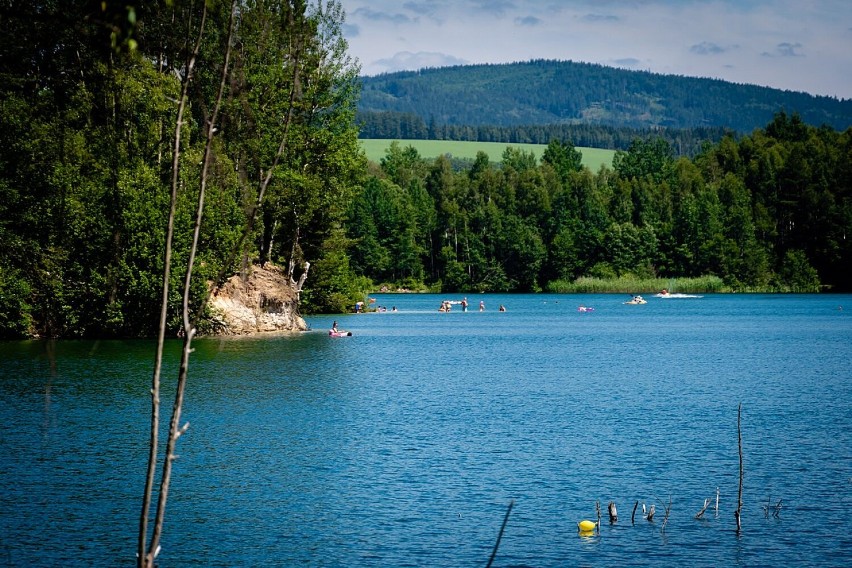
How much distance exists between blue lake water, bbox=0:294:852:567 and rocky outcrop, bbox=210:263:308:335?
460 inches

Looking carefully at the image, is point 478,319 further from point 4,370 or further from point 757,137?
point 757,137

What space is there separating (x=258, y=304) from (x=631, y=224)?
11151cm

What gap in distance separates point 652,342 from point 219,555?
54.6 meters

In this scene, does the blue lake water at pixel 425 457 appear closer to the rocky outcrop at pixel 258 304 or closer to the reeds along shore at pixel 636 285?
the rocky outcrop at pixel 258 304

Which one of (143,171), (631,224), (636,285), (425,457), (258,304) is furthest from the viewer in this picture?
(631,224)

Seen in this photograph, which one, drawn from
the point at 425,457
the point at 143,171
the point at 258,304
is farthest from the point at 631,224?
the point at 425,457

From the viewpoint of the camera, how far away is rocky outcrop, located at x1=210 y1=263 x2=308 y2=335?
68.9 m

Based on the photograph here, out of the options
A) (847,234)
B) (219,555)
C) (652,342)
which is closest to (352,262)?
(847,234)

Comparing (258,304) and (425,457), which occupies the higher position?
(258,304)

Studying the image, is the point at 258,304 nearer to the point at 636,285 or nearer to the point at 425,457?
the point at 425,457

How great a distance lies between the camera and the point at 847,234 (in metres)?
159

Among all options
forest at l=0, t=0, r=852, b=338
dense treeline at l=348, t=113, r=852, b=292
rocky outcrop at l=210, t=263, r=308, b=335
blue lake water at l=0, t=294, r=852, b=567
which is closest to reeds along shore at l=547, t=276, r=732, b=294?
dense treeline at l=348, t=113, r=852, b=292

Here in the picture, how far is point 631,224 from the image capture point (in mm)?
172625

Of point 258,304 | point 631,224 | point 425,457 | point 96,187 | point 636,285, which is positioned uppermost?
point 631,224
